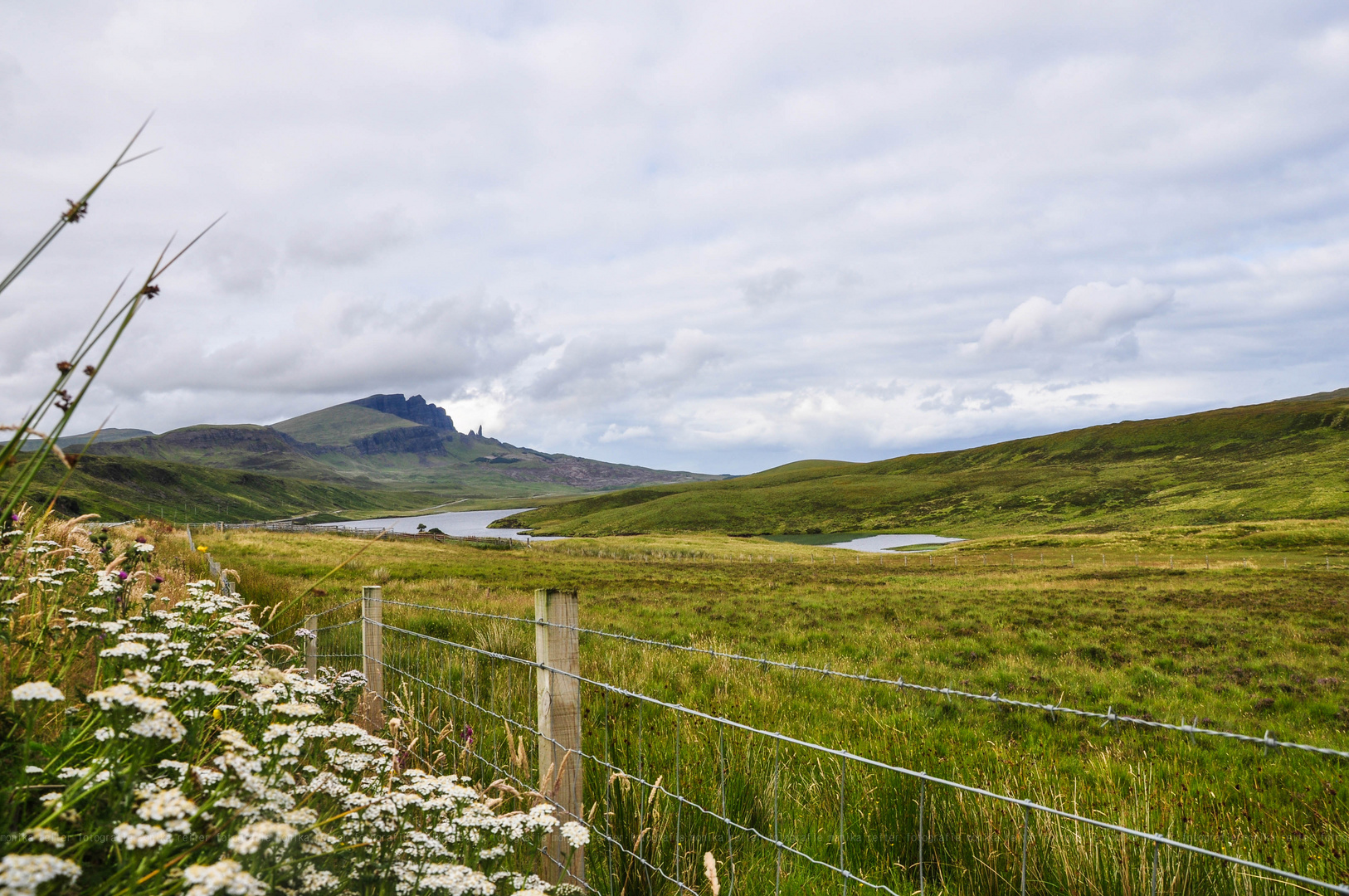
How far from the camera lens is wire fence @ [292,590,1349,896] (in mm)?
3438

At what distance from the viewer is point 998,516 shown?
403 ft

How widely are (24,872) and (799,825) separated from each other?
4.26 m

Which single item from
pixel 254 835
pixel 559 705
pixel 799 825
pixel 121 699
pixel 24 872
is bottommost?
pixel 799 825

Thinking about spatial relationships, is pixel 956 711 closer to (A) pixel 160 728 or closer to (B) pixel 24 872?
(A) pixel 160 728

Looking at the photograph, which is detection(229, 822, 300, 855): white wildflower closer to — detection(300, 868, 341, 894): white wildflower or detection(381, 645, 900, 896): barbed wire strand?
detection(300, 868, 341, 894): white wildflower

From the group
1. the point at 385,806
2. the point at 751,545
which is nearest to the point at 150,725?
the point at 385,806

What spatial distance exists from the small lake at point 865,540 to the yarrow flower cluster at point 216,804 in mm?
92450

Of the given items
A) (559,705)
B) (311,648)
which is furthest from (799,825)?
(311,648)

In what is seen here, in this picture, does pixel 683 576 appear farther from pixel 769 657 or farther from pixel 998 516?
pixel 998 516

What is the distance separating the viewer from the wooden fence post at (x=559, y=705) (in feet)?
12.2

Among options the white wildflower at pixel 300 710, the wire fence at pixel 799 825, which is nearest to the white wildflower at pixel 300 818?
the white wildflower at pixel 300 710

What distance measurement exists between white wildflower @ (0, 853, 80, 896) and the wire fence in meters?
2.06

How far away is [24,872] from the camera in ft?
3.91

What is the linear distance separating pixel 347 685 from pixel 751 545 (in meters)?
83.6
